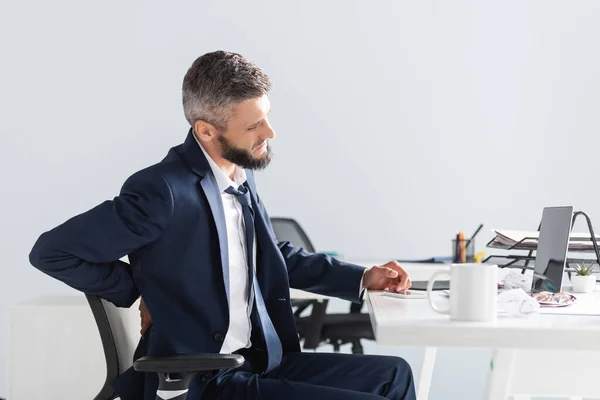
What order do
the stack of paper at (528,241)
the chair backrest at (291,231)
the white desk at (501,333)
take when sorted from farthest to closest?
Answer: 1. the chair backrest at (291,231)
2. the stack of paper at (528,241)
3. the white desk at (501,333)

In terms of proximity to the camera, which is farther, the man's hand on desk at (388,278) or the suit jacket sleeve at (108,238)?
the man's hand on desk at (388,278)

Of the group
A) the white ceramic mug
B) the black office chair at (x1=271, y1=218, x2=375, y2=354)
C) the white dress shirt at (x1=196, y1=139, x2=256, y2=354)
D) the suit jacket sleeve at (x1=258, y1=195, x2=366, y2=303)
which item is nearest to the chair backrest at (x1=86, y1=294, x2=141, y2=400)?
the white dress shirt at (x1=196, y1=139, x2=256, y2=354)

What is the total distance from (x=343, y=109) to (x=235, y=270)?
3213 mm

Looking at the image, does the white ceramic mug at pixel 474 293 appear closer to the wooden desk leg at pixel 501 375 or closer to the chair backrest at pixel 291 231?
the wooden desk leg at pixel 501 375

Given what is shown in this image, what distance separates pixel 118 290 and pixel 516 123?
3708mm

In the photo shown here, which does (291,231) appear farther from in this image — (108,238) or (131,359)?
(108,238)

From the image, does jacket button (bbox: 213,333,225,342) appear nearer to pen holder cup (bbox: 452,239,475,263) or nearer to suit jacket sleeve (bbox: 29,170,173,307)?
suit jacket sleeve (bbox: 29,170,173,307)

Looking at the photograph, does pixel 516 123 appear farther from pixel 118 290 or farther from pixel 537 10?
pixel 118 290

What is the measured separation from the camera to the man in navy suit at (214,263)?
160 cm

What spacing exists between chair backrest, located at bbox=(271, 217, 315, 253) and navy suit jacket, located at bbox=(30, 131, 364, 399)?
2483 mm

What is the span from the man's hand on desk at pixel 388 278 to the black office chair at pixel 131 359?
49cm

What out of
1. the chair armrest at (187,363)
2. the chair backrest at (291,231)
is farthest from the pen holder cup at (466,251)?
the chair armrest at (187,363)

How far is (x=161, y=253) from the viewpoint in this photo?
5.51ft

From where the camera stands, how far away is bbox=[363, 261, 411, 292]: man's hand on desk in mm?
1879
